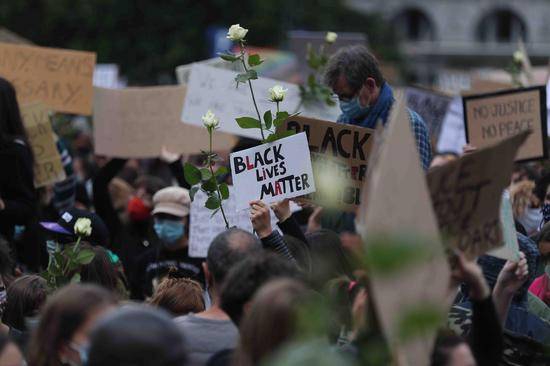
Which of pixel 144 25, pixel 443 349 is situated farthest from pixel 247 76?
pixel 144 25

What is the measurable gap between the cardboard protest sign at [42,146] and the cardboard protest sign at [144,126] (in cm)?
79

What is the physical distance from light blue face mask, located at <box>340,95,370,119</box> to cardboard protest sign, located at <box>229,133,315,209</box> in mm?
453

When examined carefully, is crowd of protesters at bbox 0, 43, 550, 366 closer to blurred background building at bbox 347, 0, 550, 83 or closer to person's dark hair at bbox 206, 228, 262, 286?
person's dark hair at bbox 206, 228, 262, 286

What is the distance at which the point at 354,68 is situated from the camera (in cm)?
577

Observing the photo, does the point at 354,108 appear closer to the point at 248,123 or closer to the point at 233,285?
the point at 248,123

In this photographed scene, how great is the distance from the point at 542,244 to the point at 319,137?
1.12 meters

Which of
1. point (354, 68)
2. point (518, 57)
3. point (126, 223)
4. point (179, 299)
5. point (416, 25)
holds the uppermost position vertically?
point (354, 68)

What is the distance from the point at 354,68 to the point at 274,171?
23.8 inches

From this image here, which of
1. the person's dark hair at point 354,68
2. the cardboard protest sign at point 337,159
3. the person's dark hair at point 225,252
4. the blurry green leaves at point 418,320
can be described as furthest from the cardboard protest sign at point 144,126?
the blurry green leaves at point 418,320

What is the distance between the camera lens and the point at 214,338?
4.12 meters

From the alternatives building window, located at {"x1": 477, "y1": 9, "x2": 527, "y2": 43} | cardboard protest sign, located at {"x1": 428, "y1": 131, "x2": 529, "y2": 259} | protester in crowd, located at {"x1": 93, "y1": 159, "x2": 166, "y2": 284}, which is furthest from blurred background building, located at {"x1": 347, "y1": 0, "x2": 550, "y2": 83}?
cardboard protest sign, located at {"x1": 428, "y1": 131, "x2": 529, "y2": 259}

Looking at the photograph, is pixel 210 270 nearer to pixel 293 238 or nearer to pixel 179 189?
pixel 293 238

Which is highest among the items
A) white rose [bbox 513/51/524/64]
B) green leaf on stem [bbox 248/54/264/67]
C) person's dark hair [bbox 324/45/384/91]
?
green leaf on stem [bbox 248/54/264/67]

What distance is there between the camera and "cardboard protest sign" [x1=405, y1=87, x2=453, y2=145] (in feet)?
33.3
